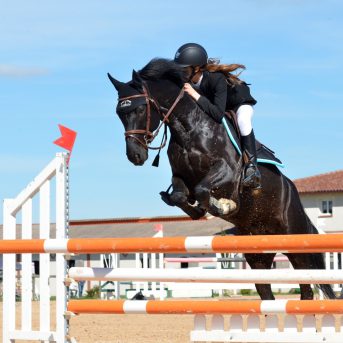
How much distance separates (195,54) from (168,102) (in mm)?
405

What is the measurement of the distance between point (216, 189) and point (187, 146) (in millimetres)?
376

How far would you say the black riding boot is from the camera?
21.8 ft

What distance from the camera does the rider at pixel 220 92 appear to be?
662cm

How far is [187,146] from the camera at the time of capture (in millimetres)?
6535

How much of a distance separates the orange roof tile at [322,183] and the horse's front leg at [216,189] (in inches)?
2012

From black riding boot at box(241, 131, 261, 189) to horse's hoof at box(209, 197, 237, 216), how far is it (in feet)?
0.81

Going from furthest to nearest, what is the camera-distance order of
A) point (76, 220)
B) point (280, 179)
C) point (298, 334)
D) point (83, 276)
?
point (76, 220)
point (280, 179)
point (83, 276)
point (298, 334)

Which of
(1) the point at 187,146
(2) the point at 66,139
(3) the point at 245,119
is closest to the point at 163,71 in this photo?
(1) the point at 187,146

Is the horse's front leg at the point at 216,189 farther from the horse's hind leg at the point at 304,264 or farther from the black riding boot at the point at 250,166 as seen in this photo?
the horse's hind leg at the point at 304,264

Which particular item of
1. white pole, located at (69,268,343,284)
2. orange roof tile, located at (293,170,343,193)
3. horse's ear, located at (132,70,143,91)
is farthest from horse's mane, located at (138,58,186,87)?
orange roof tile, located at (293,170,343,193)

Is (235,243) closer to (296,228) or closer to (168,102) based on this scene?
→ (168,102)

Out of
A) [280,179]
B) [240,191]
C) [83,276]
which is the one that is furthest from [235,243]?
[280,179]

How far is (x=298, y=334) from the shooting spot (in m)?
4.66

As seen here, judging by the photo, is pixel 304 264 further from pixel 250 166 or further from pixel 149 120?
pixel 149 120
